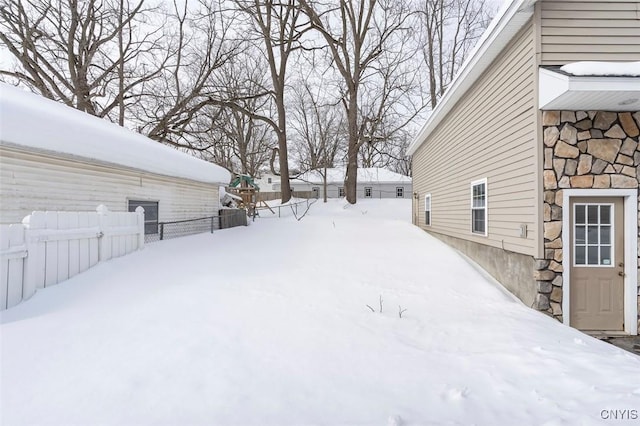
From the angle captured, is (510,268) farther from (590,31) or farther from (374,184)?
(374,184)

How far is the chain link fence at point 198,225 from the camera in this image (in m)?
9.62

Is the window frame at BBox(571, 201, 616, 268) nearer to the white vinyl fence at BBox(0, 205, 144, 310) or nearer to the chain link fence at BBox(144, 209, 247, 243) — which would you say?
the white vinyl fence at BBox(0, 205, 144, 310)

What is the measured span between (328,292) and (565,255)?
11.8ft

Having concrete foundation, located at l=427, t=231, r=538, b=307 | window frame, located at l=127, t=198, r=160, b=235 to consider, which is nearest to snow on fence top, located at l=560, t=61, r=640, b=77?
concrete foundation, located at l=427, t=231, r=538, b=307

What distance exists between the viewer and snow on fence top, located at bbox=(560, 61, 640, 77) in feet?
14.5

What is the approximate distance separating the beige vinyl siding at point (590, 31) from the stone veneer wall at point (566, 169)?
937mm

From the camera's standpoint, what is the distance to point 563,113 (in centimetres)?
500

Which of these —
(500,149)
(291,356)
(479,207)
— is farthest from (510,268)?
(291,356)

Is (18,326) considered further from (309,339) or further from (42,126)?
(42,126)

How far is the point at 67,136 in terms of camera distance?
6984 mm

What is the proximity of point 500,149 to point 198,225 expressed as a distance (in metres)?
9.52

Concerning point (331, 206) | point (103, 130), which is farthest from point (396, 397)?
point (331, 206)

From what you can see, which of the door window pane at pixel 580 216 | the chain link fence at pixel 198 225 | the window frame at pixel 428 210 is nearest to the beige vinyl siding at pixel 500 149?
the door window pane at pixel 580 216

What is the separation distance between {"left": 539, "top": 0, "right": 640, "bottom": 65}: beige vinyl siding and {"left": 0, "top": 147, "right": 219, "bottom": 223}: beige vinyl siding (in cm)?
921
